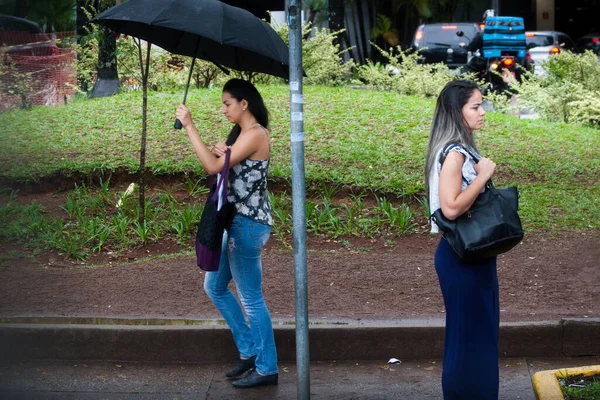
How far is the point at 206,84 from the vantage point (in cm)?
1388

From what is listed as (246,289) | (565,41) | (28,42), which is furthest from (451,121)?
(565,41)

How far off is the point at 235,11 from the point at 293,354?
2.28m

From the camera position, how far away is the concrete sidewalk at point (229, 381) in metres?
5.20

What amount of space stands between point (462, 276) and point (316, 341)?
1.82 meters

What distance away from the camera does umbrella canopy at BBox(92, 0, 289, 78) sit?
4918 mm

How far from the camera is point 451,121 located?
4.27 meters

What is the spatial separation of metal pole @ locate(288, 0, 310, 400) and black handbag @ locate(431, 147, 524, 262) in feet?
2.50

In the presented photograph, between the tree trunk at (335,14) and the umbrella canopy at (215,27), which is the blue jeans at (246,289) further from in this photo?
the tree trunk at (335,14)

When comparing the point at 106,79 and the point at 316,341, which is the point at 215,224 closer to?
the point at 316,341

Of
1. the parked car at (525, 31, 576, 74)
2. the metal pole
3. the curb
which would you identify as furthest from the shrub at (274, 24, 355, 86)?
the parked car at (525, 31, 576, 74)

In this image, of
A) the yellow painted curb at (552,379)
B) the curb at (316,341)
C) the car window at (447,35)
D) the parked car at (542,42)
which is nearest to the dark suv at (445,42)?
the car window at (447,35)

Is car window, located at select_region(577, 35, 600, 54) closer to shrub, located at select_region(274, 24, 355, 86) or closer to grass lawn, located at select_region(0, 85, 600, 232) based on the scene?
shrub, located at select_region(274, 24, 355, 86)

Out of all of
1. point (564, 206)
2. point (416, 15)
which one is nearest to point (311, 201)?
point (564, 206)

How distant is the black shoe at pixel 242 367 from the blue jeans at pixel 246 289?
40 mm
